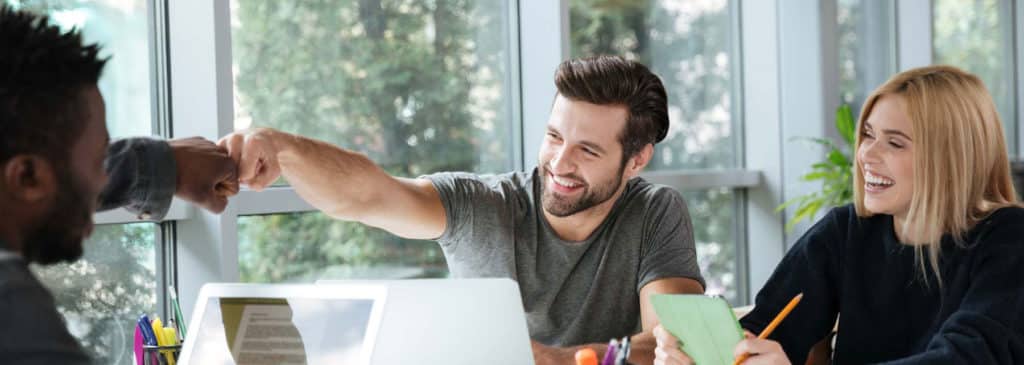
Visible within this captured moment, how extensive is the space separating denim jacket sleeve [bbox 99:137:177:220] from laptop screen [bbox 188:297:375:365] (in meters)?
0.15

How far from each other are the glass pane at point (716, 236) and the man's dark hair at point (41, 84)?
→ 3.52 m

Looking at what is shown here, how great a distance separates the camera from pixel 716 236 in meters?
A: 4.50

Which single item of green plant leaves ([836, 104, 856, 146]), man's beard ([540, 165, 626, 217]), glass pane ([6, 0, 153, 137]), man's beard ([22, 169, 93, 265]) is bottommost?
man's beard ([540, 165, 626, 217])

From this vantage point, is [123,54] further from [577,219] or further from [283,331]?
[283,331]

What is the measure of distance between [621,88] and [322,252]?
1162 millimetres

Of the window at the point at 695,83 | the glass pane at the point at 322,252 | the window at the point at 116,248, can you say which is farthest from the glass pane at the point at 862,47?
the window at the point at 116,248

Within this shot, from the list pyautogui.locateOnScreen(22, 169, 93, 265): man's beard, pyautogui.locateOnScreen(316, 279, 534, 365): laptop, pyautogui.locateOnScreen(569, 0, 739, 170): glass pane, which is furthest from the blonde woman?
pyautogui.locateOnScreen(569, 0, 739, 170): glass pane

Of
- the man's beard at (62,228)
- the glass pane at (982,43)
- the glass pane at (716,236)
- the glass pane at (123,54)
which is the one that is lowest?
the glass pane at (716,236)

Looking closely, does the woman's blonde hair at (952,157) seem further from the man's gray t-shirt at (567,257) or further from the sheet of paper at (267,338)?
the sheet of paper at (267,338)

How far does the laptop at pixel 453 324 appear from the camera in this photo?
1473mm

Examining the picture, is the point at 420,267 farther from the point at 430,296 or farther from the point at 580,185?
the point at 430,296

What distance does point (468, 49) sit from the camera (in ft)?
11.4

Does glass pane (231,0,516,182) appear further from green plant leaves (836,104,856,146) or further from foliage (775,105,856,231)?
green plant leaves (836,104,856,146)

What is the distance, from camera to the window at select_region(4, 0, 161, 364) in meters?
2.44
